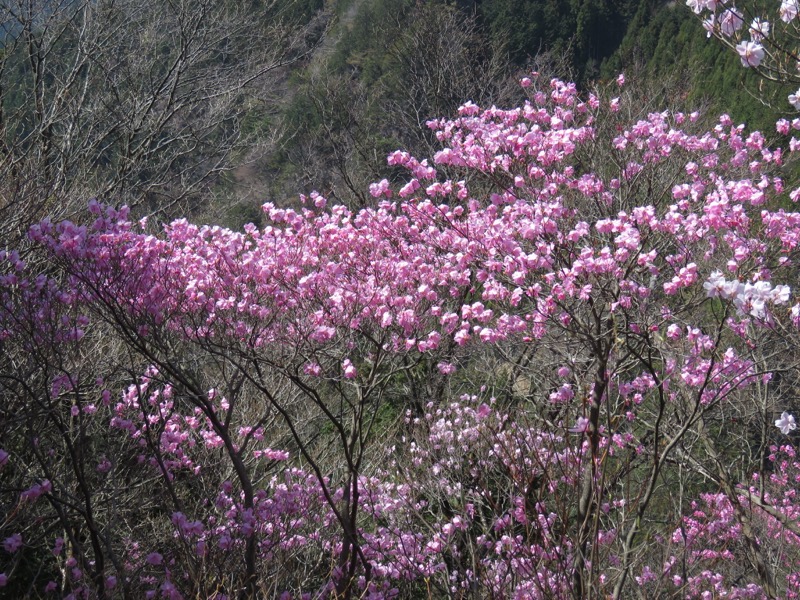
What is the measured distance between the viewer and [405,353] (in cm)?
560

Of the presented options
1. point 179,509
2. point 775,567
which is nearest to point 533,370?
point 775,567

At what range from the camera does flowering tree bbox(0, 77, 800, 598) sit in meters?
4.25

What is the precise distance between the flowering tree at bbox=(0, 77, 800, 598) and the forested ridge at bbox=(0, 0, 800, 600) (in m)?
0.04

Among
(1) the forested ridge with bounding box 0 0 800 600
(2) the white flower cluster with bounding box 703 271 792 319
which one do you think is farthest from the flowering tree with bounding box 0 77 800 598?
(2) the white flower cluster with bounding box 703 271 792 319

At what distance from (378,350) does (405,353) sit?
30.7 inches

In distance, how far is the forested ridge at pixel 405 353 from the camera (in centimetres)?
381

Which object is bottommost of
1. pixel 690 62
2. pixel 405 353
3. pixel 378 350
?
pixel 378 350

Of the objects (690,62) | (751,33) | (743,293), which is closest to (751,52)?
(751,33)

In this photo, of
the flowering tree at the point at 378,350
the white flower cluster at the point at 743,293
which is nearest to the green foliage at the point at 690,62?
the flowering tree at the point at 378,350

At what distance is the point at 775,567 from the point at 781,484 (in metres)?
3.33

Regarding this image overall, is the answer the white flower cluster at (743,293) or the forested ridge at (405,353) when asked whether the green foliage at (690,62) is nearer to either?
the forested ridge at (405,353)

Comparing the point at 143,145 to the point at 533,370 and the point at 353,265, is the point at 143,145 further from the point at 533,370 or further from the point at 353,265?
the point at 533,370

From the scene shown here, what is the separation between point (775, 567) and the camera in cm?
704

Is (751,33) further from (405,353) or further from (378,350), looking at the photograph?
(405,353)
